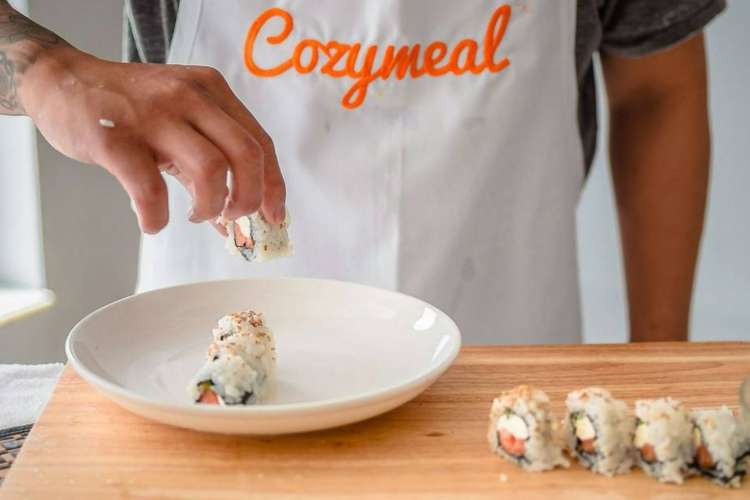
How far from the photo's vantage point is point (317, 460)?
727 millimetres

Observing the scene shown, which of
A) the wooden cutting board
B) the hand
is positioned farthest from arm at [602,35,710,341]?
the hand

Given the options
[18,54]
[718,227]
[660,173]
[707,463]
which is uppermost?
[18,54]

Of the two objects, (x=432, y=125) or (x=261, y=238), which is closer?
(x=261, y=238)

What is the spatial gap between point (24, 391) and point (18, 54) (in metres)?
0.38

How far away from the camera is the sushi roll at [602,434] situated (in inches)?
27.8

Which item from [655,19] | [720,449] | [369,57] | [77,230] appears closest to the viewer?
[720,449]

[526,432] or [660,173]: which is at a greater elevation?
[660,173]

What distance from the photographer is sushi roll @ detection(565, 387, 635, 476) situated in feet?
A: 2.32

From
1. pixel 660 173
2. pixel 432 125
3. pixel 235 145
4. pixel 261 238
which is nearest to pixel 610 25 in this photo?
pixel 660 173

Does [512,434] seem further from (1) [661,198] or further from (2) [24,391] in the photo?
(1) [661,198]

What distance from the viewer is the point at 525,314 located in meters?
1.29

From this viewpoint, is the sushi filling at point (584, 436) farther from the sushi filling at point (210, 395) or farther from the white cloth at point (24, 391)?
the white cloth at point (24, 391)

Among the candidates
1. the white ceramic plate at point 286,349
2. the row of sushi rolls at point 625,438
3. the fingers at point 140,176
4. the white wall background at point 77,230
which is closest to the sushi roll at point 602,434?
the row of sushi rolls at point 625,438

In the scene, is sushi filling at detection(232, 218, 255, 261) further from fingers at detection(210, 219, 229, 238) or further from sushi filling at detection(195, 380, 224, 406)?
sushi filling at detection(195, 380, 224, 406)
